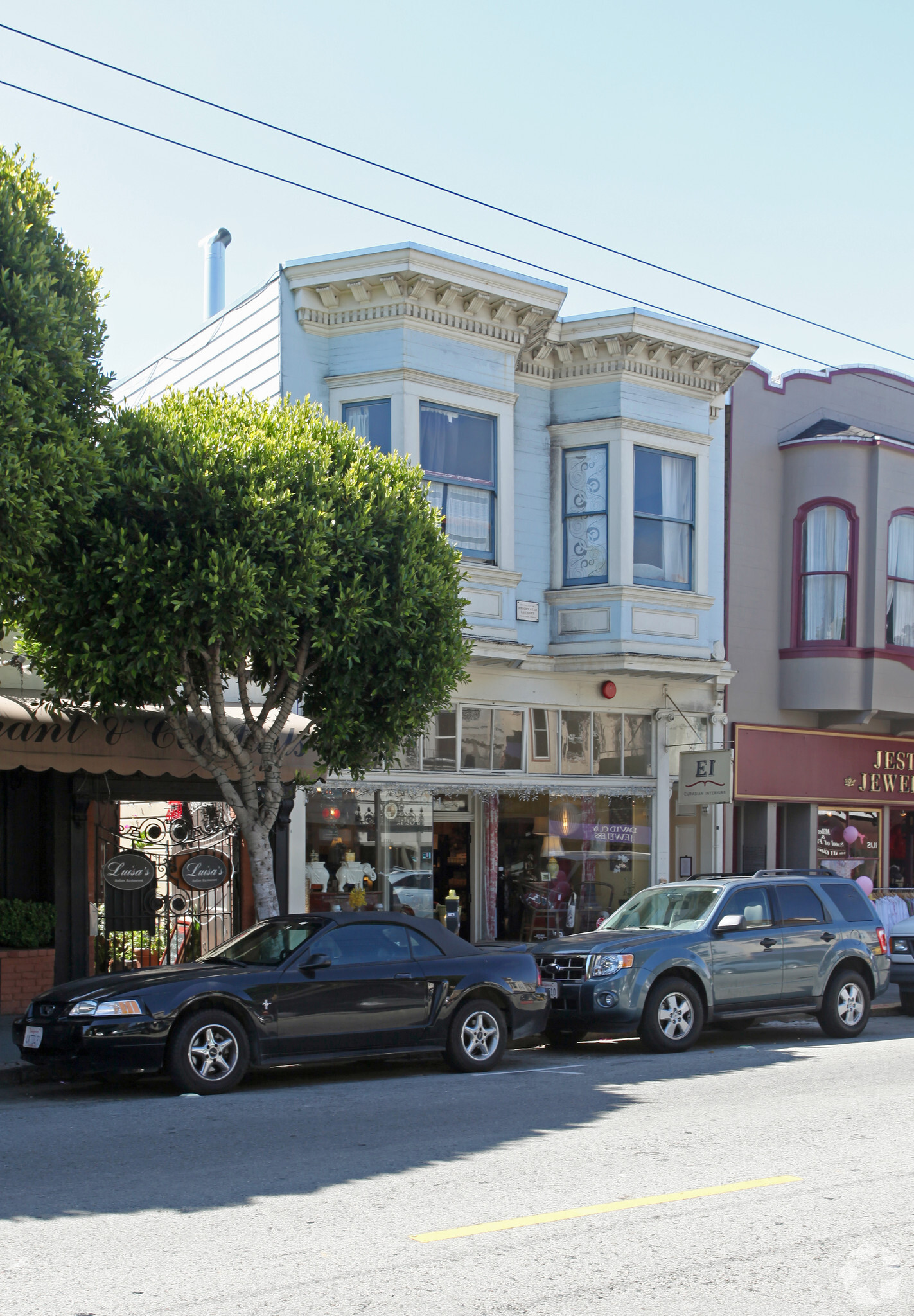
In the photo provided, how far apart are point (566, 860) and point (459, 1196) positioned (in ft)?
43.4

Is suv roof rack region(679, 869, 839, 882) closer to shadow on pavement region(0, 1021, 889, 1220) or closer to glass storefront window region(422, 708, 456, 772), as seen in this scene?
shadow on pavement region(0, 1021, 889, 1220)

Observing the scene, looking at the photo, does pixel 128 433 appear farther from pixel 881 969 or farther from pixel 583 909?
pixel 583 909

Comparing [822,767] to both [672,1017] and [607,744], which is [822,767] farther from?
[672,1017]

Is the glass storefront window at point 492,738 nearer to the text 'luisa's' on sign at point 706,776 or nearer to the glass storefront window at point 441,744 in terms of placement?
the glass storefront window at point 441,744

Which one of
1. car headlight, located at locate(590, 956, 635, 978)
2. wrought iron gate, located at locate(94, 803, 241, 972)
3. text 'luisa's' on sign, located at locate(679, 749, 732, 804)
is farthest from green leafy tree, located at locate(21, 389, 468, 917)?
text 'luisa's' on sign, located at locate(679, 749, 732, 804)

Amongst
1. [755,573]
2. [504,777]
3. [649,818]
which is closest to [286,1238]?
[504,777]

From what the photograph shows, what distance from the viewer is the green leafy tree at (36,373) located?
10.5 meters

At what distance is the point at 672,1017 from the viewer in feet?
41.5

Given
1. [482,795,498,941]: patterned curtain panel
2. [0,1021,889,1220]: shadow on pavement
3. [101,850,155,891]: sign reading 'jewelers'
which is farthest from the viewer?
[482,795,498,941]: patterned curtain panel

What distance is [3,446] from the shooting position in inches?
408

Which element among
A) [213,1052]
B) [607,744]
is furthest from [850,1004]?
[213,1052]

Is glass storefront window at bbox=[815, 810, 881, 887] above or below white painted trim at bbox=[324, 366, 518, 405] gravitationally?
below

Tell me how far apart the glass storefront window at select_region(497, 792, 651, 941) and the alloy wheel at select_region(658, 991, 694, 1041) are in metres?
6.85

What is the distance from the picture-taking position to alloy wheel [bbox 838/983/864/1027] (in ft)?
45.6
